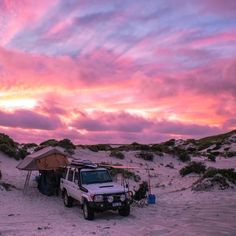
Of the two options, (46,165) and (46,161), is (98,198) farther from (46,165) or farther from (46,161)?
(46,161)

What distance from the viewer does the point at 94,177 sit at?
21.3 m

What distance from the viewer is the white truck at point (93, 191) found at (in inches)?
762

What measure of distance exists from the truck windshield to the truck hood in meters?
0.44

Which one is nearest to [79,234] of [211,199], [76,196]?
[76,196]

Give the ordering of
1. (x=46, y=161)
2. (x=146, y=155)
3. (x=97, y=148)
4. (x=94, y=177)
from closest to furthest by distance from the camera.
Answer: (x=94, y=177) → (x=46, y=161) → (x=146, y=155) → (x=97, y=148)

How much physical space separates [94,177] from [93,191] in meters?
1.70

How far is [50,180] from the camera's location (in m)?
26.8

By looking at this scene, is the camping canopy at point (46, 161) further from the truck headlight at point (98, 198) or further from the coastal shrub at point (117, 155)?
the coastal shrub at point (117, 155)

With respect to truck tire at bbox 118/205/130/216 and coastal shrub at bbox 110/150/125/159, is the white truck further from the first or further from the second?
coastal shrub at bbox 110/150/125/159

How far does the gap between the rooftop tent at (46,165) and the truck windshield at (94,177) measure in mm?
5749

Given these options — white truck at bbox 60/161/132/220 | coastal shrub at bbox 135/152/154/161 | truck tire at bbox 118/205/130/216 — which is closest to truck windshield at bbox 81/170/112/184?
white truck at bbox 60/161/132/220

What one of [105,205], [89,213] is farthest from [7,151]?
[105,205]

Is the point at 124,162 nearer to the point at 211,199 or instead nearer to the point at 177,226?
the point at 211,199

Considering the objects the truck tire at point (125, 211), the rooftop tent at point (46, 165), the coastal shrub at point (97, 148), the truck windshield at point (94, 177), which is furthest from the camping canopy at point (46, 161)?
the coastal shrub at point (97, 148)
